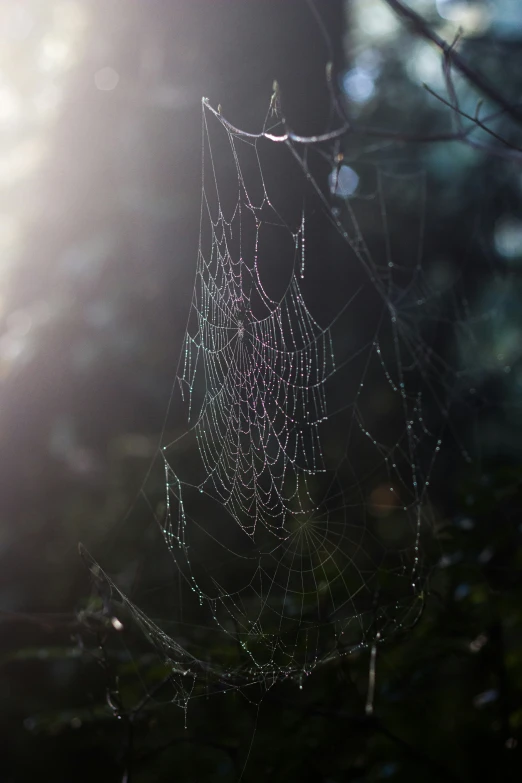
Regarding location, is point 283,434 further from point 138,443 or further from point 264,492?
point 138,443

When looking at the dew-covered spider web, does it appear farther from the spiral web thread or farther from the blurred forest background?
the blurred forest background

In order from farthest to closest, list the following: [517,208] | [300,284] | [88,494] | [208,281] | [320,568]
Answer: [517,208] < [300,284] < [88,494] < [208,281] < [320,568]

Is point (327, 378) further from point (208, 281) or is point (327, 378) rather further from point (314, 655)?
point (314, 655)

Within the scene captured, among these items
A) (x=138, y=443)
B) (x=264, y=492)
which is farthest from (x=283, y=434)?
(x=138, y=443)

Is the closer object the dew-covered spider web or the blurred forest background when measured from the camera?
the blurred forest background

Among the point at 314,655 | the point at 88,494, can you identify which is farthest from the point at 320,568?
the point at 88,494

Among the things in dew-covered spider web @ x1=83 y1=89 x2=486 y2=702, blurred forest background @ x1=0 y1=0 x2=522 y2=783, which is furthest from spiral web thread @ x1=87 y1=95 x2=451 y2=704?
blurred forest background @ x1=0 y1=0 x2=522 y2=783

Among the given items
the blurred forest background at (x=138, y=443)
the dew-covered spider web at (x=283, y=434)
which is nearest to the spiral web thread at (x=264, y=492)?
the dew-covered spider web at (x=283, y=434)
